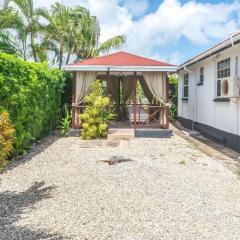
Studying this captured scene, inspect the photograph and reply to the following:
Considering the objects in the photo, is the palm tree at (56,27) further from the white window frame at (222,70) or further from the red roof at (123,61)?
→ the white window frame at (222,70)

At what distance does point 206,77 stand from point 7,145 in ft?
36.0

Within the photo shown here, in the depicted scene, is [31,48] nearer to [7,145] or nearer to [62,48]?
[62,48]

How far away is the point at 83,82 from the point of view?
15.1 meters

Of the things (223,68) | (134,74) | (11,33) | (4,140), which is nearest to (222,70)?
(223,68)

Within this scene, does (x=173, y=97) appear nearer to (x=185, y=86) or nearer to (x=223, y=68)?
(x=185, y=86)

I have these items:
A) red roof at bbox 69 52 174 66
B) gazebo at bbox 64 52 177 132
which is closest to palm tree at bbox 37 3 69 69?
gazebo at bbox 64 52 177 132

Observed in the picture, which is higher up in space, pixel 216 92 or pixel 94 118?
pixel 216 92

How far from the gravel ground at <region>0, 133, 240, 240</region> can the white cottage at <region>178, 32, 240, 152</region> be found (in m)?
2.41

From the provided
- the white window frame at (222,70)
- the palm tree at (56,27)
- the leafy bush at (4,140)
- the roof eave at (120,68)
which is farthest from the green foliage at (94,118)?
the palm tree at (56,27)

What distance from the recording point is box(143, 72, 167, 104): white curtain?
14.9m

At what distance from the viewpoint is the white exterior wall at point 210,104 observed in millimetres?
11613

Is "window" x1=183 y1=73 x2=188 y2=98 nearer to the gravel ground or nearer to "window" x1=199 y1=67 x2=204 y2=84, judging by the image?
"window" x1=199 y1=67 x2=204 y2=84

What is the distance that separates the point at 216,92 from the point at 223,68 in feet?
3.76

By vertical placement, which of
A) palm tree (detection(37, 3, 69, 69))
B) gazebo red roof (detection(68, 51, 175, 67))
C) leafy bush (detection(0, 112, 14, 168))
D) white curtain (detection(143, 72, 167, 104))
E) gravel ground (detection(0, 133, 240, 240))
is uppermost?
palm tree (detection(37, 3, 69, 69))
